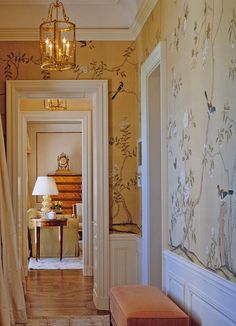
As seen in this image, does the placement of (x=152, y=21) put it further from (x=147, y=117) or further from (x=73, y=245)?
(x=73, y=245)

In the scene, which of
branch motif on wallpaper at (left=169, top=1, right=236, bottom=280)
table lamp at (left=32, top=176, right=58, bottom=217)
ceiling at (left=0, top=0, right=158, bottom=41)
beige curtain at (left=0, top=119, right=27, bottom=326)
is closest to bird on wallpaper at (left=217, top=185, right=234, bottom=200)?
branch motif on wallpaper at (left=169, top=1, right=236, bottom=280)

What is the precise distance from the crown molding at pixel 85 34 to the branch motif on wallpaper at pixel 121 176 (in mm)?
863

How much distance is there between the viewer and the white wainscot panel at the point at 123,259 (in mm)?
5590

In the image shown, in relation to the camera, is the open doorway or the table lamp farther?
the open doorway

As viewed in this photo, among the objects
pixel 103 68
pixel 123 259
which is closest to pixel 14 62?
pixel 103 68

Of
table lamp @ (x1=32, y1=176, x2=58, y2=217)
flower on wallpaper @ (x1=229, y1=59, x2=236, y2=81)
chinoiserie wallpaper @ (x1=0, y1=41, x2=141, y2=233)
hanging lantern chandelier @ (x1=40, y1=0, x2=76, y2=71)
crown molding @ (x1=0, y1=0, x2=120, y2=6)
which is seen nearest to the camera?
flower on wallpaper @ (x1=229, y1=59, x2=236, y2=81)

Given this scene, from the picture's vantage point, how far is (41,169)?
12672mm

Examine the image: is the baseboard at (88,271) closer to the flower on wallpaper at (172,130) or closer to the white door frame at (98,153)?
the white door frame at (98,153)

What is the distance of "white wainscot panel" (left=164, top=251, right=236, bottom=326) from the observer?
2559 mm

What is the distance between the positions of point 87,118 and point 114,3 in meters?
2.80

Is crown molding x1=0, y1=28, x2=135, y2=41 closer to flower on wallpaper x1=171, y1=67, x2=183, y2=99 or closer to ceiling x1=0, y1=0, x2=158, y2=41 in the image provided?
ceiling x1=0, y1=0, x2=158, y2=41

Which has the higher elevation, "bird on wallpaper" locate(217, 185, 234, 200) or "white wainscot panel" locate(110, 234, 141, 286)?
"bird on wallpaper" locate(217, 185, 234, 200)

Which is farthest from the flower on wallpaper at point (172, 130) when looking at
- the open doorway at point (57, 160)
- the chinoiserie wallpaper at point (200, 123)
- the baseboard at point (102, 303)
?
the open doorway at point (57, 160)

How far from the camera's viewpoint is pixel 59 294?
6516mm
